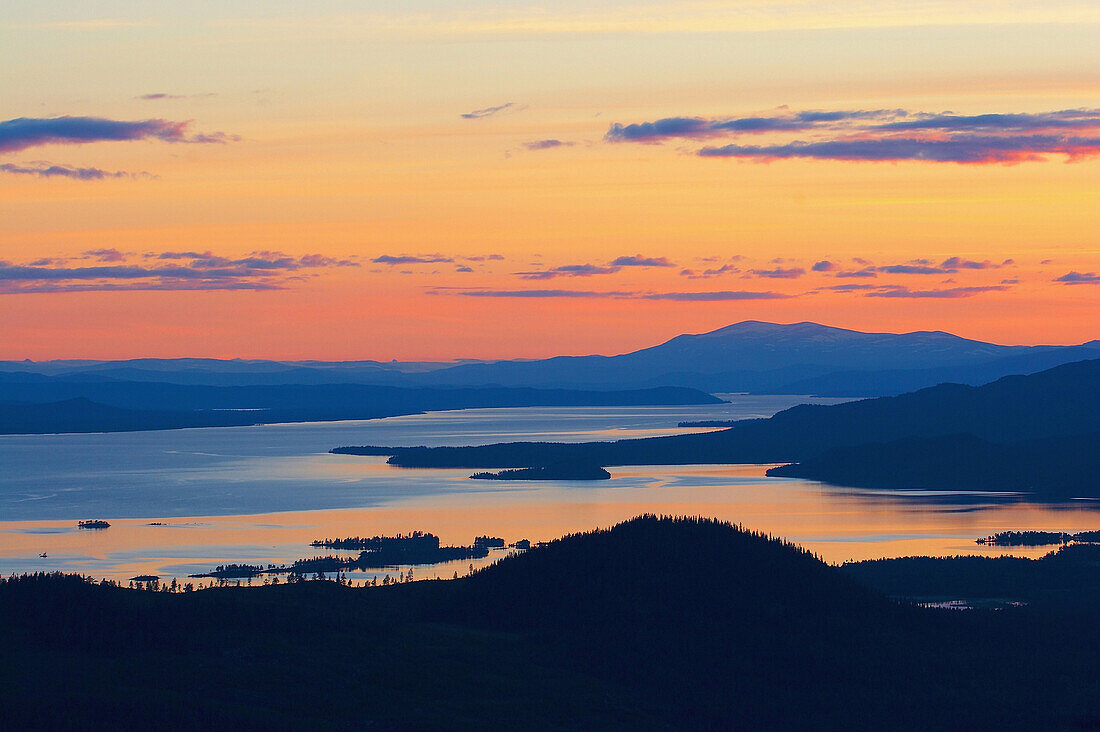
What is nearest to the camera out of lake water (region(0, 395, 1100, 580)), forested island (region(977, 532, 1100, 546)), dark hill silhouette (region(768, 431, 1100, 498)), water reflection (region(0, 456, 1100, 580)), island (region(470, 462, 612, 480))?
water reflection (region(0, 456, 1100, 580))

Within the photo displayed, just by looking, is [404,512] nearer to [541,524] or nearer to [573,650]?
[541,524]

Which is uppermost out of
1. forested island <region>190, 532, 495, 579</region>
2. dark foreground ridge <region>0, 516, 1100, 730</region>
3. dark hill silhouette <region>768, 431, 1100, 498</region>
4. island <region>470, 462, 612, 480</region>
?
island <region>470, 462, 612, 480</region>

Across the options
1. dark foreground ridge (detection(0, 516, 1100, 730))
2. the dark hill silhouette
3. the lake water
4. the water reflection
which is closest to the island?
the lake water

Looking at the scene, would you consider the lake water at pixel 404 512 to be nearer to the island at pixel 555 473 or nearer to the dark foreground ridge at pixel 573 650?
the island at pixel 555 473

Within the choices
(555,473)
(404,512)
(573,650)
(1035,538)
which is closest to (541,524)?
(404,512)

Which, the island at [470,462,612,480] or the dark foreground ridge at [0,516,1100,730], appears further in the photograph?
the island at [470,462,612,480]

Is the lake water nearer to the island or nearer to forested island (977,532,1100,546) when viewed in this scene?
forested island (977,532,1100,546)

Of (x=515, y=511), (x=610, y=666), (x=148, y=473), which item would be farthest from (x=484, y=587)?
(x=148, y=473)

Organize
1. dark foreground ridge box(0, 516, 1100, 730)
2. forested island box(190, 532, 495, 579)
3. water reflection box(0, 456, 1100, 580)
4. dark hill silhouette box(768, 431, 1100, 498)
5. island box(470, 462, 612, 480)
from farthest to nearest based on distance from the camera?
island box(470, 462, 612, 480) < dark hill silhouette box(768, 431, 1100, 498) < water reflection box(0, 456, 1100, 580) < forested island box(190, 532, 495, 579) < dark foreground ridge box(0, 516, 1100, 730)

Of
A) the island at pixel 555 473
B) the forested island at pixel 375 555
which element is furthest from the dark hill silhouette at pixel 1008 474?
the forested island at pixel 375 555

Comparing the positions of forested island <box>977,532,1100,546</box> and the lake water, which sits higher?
the lake water
